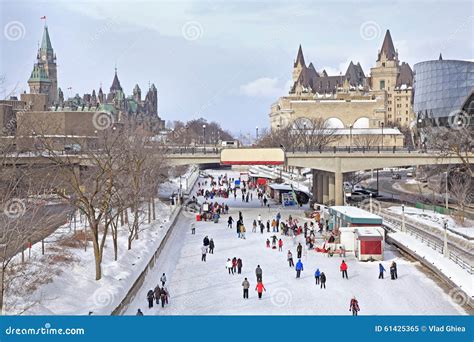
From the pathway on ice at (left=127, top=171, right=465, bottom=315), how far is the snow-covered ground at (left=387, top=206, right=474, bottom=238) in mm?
5827

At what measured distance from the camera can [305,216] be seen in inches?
1538

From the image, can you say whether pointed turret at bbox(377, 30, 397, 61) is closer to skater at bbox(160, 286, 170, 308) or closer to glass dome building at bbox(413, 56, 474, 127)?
glass dome building at bbox(413, 56, 474, 127)

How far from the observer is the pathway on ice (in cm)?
1749

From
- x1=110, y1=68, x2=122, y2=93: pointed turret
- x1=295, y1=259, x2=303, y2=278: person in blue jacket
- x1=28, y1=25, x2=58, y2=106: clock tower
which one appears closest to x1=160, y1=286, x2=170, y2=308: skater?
x1=295, y1=259, x2=303, y2=278: person in blue jacket

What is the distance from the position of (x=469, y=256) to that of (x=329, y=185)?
18970 mm

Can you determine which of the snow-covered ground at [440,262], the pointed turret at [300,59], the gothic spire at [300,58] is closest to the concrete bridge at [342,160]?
the snow-covered ground at [440,262]

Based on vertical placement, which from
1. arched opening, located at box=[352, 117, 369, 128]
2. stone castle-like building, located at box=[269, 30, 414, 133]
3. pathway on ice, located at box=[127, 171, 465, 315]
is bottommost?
pathway on ice, located at box=[127, 171, 465, 315]

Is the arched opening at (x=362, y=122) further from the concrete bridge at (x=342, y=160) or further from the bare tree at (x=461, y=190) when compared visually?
the concrete bridge at (x=342, y=160)

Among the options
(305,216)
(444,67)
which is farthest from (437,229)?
(444,67)

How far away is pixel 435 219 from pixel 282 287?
15.9 meters

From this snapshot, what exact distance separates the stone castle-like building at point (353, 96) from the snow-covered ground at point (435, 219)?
72211 mm

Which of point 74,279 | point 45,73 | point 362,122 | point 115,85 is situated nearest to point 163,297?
point 74,279
